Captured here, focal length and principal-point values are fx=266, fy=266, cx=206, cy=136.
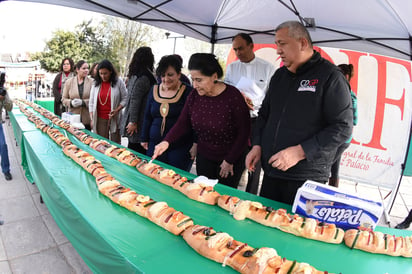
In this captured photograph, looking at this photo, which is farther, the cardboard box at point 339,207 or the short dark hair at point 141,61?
the short dark hair at point 141,61

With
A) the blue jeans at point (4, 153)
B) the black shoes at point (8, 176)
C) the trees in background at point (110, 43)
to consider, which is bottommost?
the black shoes at point (8, 176)

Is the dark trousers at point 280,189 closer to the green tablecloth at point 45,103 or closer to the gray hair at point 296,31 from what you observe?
the gray hair at point 296,31

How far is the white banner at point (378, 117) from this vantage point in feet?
12.5

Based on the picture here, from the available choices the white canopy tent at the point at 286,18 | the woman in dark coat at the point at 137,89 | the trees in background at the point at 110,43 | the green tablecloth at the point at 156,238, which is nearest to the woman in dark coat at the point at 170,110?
the woman in dark coat at the point at 137,89

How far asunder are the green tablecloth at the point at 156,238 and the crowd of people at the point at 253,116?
29 cm

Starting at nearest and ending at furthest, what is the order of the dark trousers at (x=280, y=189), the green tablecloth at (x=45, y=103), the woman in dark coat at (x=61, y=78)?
the dark trousers at (x=280, y=189)
the woman in dark coat at (x=61, y=78)
the green tablecloth at (x=45, y=103)

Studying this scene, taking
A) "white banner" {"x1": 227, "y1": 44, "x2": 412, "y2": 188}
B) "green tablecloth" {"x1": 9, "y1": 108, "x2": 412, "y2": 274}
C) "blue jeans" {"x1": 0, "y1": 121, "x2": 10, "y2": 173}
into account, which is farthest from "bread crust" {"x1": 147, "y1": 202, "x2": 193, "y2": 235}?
"white banner" {"x1": 227, "y1": 44, "x2": 412, "y2": 188}

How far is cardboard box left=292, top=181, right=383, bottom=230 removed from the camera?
1.10m

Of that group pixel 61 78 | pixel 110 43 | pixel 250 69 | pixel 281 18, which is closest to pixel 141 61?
pixel 250 69

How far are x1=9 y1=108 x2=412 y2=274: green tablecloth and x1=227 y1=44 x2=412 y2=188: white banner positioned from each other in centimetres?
326

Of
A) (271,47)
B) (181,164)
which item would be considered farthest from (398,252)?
(271,47)

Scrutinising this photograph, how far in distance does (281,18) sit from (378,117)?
2168 mm

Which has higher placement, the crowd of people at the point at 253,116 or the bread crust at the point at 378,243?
the crowd of people at the point at 253,116

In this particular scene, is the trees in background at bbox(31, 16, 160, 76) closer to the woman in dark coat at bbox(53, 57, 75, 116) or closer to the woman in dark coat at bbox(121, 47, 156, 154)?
the woman in dark coat at bbox(53, 57, 75, 116)
